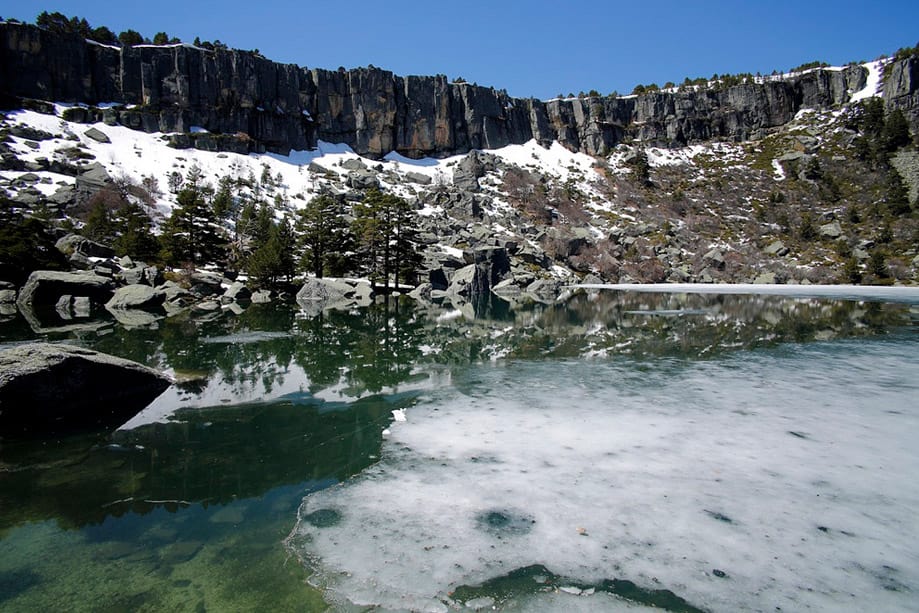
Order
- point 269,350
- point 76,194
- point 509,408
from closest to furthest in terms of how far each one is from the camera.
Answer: point 509,408 < point 269,350 < point 76,194

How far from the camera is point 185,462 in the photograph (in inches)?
239

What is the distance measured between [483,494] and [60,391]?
7.42m

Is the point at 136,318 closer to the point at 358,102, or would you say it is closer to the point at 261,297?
the point at 261,297

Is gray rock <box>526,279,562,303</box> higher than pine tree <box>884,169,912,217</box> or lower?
lower

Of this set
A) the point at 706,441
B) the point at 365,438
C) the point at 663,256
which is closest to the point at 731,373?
the point at 706,441

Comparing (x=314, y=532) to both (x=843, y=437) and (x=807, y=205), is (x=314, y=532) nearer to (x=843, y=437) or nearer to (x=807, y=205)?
(x=843, y=437)

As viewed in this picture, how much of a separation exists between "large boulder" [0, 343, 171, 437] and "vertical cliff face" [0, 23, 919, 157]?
7911 centimetres

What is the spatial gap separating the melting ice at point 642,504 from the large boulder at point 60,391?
5303mm

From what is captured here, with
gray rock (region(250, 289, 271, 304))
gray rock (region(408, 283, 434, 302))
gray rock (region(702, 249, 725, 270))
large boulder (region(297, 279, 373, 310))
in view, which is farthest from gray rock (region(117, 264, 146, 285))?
gray rock (region(702, 249, 725, 270))

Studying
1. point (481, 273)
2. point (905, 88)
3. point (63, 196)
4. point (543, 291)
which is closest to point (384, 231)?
point (481, 273)

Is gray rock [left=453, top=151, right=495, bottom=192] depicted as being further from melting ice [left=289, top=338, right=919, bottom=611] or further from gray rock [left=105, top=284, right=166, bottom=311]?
melting ice [left=289, top=338, right=919, bottom=611]

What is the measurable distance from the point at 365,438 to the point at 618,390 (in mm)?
5344

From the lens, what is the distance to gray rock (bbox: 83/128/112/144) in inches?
2554

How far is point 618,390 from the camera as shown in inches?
369
